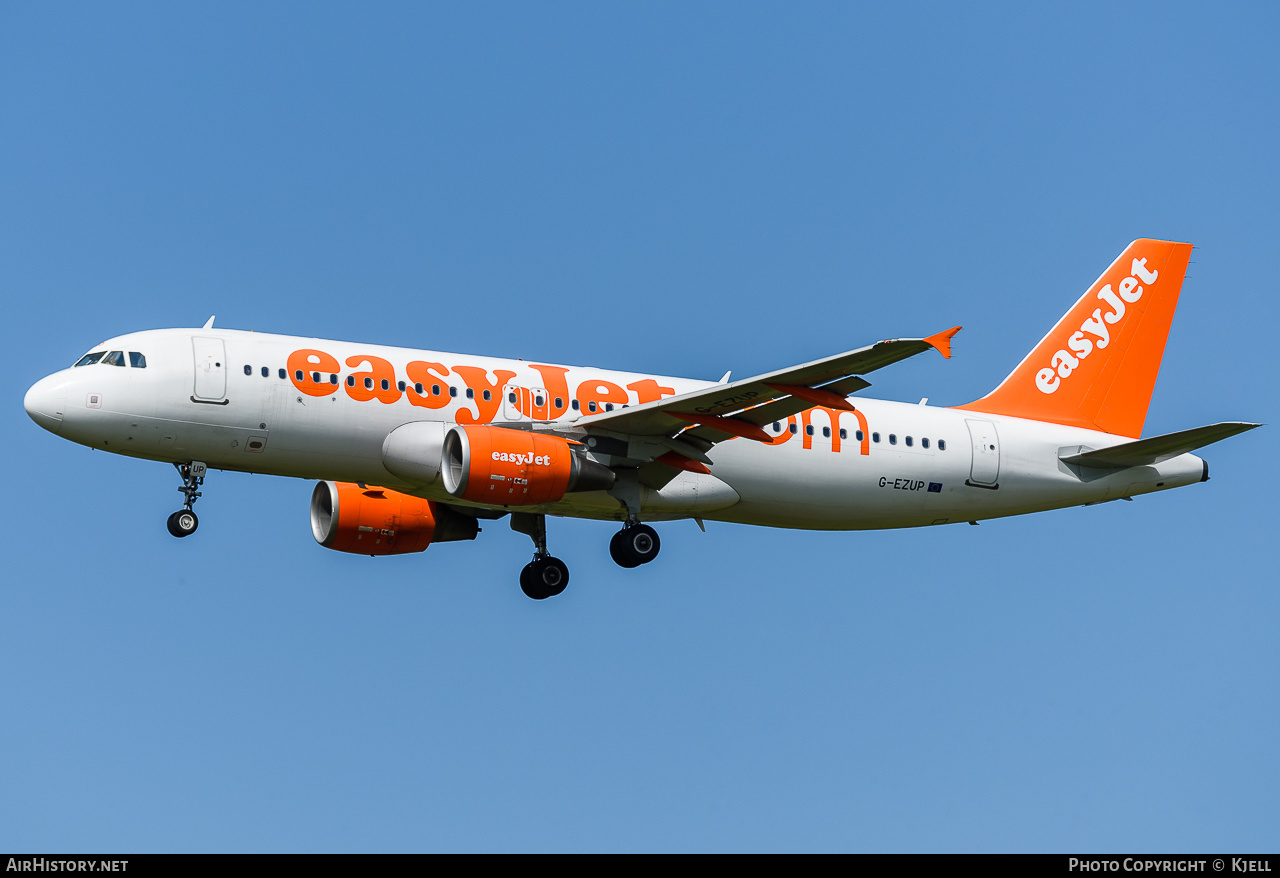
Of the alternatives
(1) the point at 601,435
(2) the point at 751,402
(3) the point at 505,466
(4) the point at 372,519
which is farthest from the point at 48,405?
(2) the point at 751,402

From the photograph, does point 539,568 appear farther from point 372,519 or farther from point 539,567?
point 372,519

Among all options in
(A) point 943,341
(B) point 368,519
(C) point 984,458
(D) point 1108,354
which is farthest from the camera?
(D) point 1108,354

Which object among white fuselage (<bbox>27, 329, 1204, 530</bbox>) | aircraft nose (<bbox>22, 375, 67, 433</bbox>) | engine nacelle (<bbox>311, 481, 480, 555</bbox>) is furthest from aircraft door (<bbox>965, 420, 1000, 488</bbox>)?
aircraft nose (<bbox>22, 375, 67, 433</bbox>)

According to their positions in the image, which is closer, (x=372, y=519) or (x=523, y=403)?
(x=523, y=403)

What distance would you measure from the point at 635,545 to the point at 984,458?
878 cm

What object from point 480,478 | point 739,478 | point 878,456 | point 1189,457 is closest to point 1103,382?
point 1189,457

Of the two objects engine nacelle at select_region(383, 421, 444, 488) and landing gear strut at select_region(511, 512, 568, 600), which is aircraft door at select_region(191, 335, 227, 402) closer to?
engine nacelle at select_region(383, 421, 444, 488)

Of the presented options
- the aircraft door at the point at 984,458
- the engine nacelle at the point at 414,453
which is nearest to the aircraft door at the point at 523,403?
the engine nacelle at the point at 414,453

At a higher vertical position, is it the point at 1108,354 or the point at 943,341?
the point at 1108,354

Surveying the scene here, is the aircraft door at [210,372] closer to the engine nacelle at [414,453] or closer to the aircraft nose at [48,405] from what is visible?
the aircraft nose at [48,405]

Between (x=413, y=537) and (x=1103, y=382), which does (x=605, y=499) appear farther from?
(x=1103, y=382)

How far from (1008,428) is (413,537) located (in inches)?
553

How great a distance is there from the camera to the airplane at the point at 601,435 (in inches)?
1203

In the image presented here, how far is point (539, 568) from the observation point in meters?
36.1
